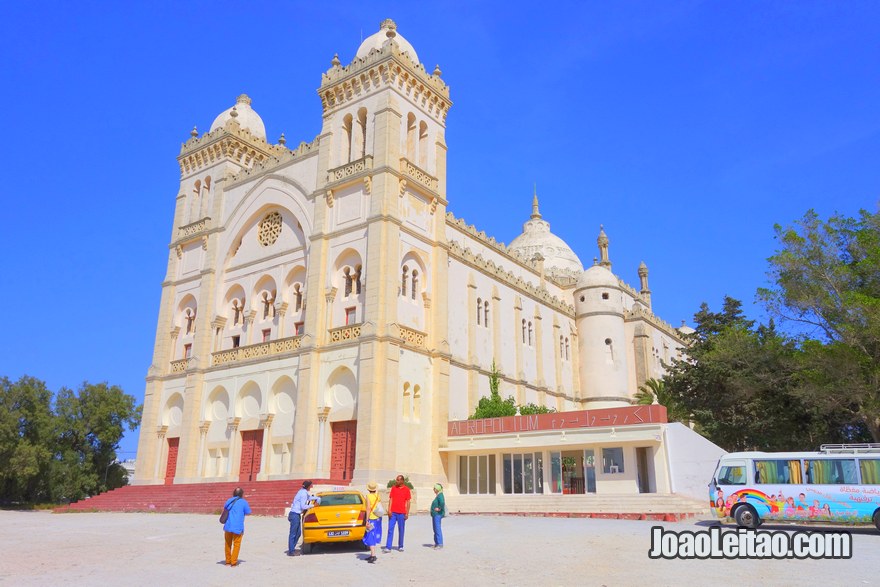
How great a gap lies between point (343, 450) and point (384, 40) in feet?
69.0

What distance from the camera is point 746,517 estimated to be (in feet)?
61.7

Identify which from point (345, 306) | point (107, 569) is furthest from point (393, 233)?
point (107, 569)

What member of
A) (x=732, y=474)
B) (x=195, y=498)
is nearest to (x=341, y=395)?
(x=195, y=498)

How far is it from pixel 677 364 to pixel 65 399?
124ft

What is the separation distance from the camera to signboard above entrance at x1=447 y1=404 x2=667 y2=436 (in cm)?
2770

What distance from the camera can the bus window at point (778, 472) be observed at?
734 inches

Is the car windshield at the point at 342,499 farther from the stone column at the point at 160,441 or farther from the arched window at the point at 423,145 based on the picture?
the stone column at the point at 160,441

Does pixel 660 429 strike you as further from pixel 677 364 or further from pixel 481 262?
pixel 481 262

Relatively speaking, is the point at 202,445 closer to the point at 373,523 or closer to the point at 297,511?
the point at 297,511

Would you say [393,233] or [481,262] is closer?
[393,233]

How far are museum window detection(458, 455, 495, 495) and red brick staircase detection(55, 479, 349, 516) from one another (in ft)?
20.3

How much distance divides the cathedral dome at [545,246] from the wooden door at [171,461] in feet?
97.5

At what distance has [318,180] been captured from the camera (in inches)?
1389

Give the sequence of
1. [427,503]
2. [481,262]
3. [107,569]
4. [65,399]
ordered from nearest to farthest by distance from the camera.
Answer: [107,569], [427,503], [481,262], [65,399]
